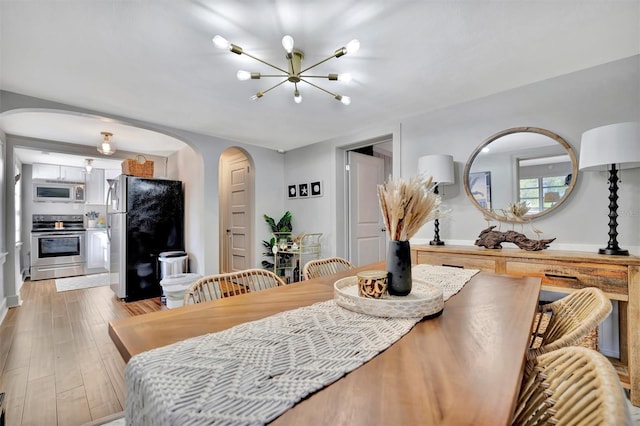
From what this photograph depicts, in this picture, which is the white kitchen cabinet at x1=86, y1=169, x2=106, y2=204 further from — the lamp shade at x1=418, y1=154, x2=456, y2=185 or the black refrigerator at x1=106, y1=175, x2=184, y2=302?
the lamp shade at x1=418, y1=154, x2=456, y2=185

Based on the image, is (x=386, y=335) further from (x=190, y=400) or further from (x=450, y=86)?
(x=450, y=86)

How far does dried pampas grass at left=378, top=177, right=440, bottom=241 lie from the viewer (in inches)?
40.6

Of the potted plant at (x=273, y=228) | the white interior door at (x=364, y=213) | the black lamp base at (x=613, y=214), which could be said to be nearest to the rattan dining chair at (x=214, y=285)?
the black lamp base at (x=613, y=214)

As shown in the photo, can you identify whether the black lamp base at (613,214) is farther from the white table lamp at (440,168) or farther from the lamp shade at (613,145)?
the white table lamp at (440,168)

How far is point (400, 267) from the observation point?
42.4 inches

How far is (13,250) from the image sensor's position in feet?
11.6

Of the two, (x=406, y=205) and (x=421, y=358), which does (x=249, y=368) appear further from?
(x=406, y=205)

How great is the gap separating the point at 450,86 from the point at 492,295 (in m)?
1.98

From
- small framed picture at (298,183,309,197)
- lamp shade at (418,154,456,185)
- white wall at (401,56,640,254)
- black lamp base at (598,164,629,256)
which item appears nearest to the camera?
black lamp base at (598,164,629,256)

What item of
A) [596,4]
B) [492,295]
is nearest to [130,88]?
[492,295]

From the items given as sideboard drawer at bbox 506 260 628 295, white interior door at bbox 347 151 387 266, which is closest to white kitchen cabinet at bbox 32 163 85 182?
white interior door at bbox 347 151 387 266

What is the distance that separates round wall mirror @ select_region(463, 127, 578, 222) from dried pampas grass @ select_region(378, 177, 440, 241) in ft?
6.27

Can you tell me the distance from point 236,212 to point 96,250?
3.44 metres

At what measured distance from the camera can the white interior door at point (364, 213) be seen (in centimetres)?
417
